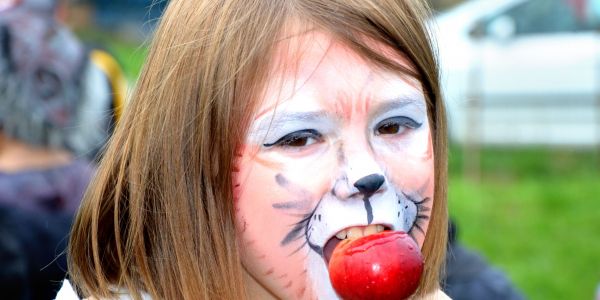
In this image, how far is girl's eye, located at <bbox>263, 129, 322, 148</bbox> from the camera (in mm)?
1604

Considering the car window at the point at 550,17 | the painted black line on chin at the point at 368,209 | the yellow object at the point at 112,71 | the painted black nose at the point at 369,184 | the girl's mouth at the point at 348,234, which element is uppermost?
the car window at the point at 550,17

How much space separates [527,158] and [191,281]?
19.1ft

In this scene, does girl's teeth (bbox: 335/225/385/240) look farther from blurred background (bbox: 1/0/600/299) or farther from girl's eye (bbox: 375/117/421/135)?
blurred background (bbox: 1/0/600/299)

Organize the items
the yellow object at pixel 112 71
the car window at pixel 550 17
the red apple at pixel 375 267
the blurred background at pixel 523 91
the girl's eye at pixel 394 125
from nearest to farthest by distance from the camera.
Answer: the red apple at pixel 375 267 → the girl's eye at pixel 394 125 → the yellow object at pixel 112 71 → the blurred background at pixel 523 91 → the car window at pixel 550 17

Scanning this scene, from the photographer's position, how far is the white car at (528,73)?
24.3ft

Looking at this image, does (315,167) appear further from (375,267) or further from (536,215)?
→ (536,215)

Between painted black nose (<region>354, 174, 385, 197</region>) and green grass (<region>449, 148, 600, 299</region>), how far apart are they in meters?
3.10

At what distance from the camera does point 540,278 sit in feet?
15.5

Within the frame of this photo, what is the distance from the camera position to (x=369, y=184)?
1.58 meters

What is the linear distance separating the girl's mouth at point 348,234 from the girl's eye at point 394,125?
0.51 ft

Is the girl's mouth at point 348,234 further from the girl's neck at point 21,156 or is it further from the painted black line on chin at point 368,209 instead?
the girl's neck at point 21,156

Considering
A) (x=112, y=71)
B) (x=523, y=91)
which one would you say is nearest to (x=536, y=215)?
(x=523, y=91)

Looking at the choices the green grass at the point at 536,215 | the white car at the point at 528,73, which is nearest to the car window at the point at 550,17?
the white car at the point at 528,73

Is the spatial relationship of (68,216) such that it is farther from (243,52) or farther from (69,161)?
(243,52)
